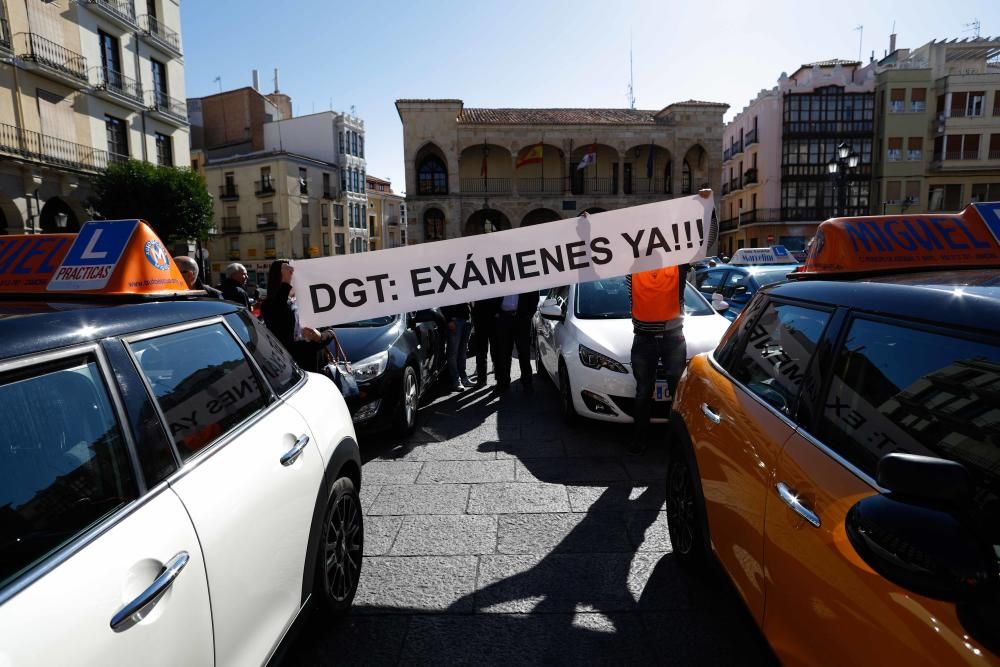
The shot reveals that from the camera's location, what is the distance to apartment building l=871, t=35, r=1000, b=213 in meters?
42.1

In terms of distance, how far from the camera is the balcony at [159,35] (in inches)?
1041

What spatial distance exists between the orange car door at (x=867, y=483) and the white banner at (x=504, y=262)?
259cm

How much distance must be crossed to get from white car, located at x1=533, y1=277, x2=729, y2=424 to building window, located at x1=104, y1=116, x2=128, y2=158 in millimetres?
26518

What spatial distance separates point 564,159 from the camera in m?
39.4

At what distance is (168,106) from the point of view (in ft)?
91.7

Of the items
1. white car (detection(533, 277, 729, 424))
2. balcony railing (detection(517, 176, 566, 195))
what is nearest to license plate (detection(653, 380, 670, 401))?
white car (detection(533, 277, 729, 424))

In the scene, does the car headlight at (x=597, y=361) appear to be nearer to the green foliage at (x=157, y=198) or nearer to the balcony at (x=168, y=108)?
the green foliage at (x=157, y=198)

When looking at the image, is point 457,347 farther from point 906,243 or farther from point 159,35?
point 159,35

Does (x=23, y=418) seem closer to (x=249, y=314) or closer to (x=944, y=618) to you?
(x=249, y=314)

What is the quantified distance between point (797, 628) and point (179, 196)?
28.5 m

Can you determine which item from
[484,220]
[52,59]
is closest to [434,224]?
[484,220]

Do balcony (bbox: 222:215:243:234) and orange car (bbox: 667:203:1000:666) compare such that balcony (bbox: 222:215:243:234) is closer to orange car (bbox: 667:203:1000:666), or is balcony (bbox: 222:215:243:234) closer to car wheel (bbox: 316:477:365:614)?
car wheel (bbox: 316:477:365:614)

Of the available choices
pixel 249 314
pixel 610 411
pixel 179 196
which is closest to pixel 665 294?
pixel 610 411

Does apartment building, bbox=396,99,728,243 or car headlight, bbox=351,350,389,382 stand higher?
apartment building, bbox=396,99,728,243
